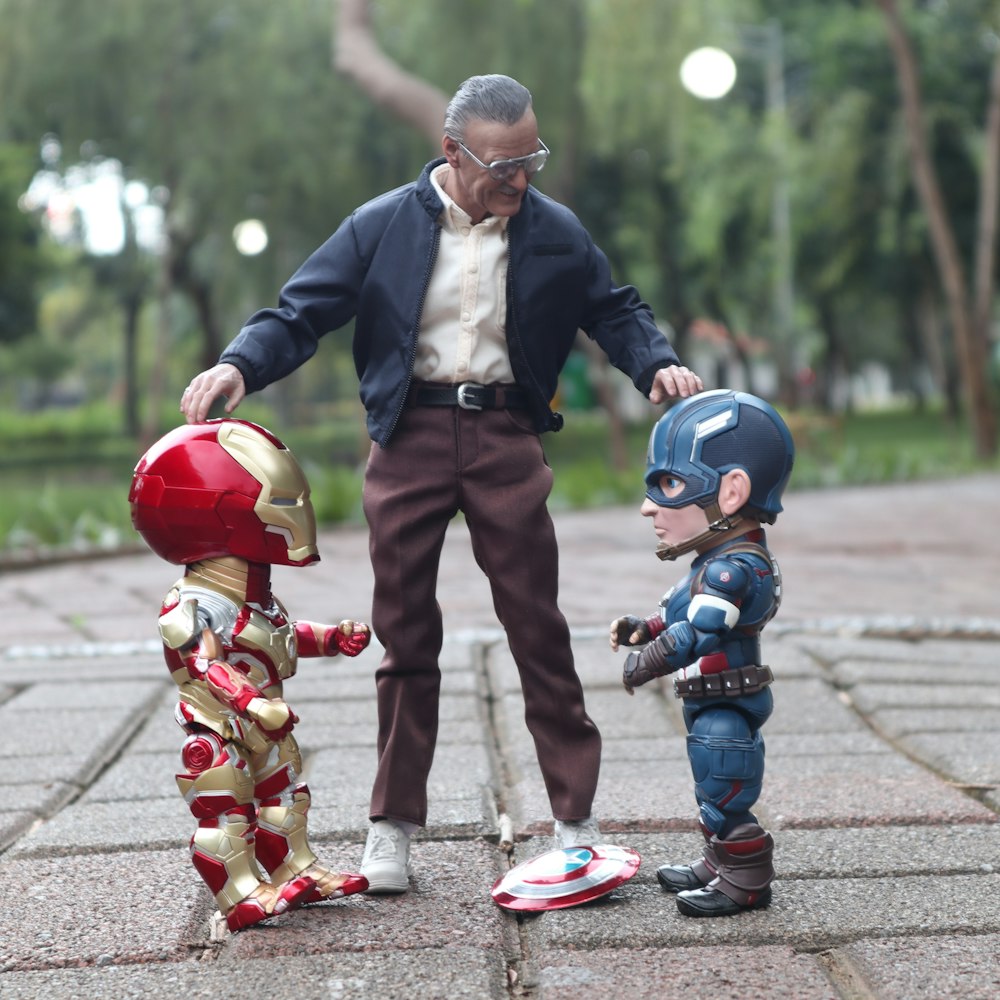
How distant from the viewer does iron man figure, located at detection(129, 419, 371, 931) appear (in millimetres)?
2506


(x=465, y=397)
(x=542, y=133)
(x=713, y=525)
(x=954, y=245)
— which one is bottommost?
(x=713, y=525)

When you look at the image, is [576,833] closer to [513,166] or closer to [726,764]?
[726,764]

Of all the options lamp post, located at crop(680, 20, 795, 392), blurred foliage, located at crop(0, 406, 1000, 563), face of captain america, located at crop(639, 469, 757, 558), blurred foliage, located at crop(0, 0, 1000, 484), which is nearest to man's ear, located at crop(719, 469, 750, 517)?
face of captain america, located at crop(639, 469, 757, 558)

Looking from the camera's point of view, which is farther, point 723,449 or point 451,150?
point 451,150

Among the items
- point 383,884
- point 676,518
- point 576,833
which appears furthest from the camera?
point 576,833

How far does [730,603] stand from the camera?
2529mm

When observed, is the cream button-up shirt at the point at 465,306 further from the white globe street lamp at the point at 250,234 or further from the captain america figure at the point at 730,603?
the white globe street lamp at the point at 250,234

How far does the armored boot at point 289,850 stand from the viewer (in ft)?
8.60

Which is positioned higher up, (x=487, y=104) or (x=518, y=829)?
(x=487, y=104)

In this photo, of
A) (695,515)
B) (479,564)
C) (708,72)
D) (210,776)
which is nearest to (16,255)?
(708,72)

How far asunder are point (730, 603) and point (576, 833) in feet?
1.99

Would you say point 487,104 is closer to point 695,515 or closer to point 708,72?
point 695,515

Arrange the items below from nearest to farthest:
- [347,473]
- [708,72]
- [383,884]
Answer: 1. [383,884]
2. [347,473]
3. [708,72]

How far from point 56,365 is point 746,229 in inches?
1082
